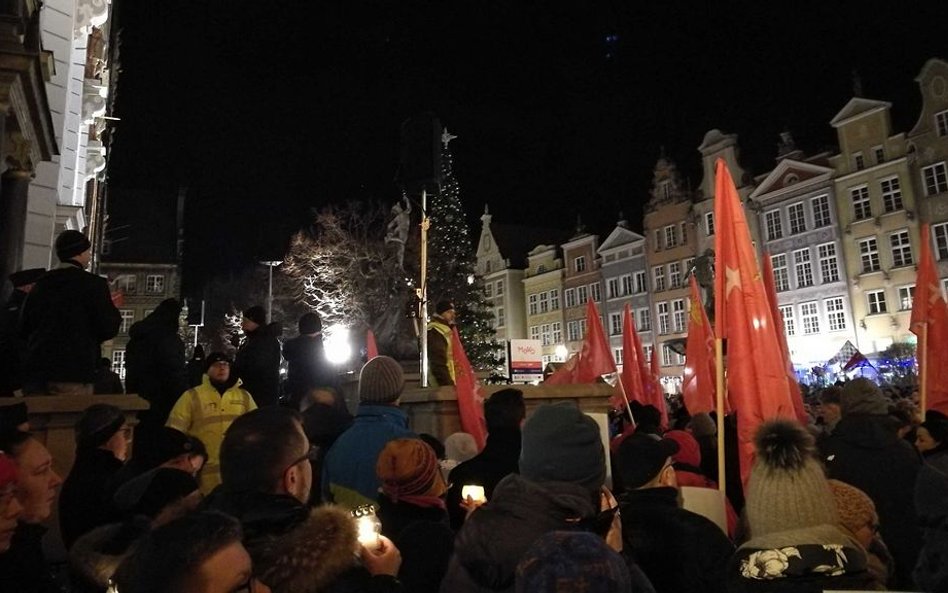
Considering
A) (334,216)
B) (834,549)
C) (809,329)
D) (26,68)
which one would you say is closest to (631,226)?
(809,329)

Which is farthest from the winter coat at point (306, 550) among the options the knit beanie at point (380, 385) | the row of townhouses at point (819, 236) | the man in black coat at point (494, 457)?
the row of townhouses at point (819, 236)

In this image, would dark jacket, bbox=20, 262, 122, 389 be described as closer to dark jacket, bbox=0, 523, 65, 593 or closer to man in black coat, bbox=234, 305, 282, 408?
man in black coat, bbox=234, 305, 282, 408

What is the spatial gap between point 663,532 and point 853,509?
0.78m

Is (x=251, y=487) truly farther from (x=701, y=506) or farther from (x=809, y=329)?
(x=809, y=329)

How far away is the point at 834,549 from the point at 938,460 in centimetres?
123

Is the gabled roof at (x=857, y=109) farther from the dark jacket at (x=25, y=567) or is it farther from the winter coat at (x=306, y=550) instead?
the dark jacket at (x=25, y=567)

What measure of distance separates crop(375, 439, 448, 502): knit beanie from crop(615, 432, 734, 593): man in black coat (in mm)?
858

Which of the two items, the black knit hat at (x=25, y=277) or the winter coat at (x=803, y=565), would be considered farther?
the black knit hat at (x=25, y=277)

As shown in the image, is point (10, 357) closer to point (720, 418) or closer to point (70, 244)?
point (70, 244)

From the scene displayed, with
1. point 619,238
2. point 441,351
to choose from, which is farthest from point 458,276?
point 441,351

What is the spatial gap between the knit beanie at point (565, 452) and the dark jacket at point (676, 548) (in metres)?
0.39

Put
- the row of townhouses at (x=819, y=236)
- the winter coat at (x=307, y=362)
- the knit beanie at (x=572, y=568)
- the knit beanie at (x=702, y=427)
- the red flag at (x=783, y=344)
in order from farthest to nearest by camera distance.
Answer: the row of townhouses at (x=819, y=236) → the winter coat at (x=307, y=362) → the red flag at (x=783, y=344) → the knit beanie at (x=702, y=427) → the knit beanie at (x=572, y=568)

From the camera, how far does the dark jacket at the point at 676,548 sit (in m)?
2.62

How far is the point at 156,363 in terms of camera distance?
6105 mm
